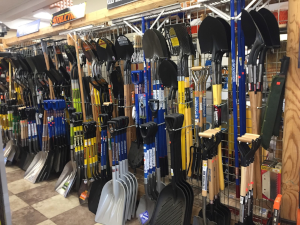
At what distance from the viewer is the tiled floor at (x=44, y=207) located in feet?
8.90

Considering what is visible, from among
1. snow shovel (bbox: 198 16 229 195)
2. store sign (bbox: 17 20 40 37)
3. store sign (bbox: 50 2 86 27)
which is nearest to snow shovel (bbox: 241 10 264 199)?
snow shovel (bbox: 198 16 229 195)

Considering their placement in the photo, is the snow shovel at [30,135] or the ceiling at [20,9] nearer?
the snow shovel at [30,135]

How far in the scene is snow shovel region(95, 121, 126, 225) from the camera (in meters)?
2.56

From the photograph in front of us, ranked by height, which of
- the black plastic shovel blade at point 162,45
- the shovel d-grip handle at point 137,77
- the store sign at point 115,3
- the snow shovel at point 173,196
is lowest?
the snow shovel at point 173,196

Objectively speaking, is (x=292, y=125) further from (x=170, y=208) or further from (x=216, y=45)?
(x=170, y=208)

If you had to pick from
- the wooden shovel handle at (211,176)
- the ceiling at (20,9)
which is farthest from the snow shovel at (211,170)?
the ceiling at (20,9)

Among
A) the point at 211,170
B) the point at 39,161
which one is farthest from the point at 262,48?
the point at 39,161

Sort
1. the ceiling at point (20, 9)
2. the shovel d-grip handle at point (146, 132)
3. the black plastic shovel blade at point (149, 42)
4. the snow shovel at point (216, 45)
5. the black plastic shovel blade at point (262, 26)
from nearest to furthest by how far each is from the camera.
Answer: the black plastic shovel blade at point (262, 26), the snow shovel at point (216, 45), the shovel d-grip handle at point (146, 132), the black plastic shovel blade at point (149, 42), the ceiling at point (20, 9)

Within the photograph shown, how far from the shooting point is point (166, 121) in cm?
221

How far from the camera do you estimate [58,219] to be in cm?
273

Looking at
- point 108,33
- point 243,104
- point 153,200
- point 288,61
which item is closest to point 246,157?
point 243,104

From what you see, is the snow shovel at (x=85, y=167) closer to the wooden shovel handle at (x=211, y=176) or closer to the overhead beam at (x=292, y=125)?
the wooden shovel handle at (x=211, y=176)

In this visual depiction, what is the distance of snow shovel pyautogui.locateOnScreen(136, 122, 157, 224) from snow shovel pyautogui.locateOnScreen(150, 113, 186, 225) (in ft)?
0.68

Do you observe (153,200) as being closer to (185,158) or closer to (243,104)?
(185,158)
